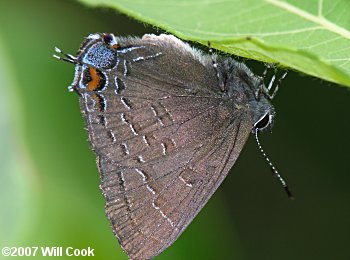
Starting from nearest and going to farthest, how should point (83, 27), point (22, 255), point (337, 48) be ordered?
point (337, 48)
point (22, 255)
point (83, 27)

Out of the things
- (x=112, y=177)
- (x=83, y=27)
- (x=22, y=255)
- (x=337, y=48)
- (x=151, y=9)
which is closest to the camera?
(x=151, y=9)

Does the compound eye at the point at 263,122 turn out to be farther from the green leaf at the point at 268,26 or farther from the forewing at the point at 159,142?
the green leaf at the point at 268,26

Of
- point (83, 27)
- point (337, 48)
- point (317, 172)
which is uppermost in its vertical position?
point (83, 27)

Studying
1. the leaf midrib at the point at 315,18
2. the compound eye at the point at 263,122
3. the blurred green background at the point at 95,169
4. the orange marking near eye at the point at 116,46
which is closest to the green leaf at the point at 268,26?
the leaf midrib at the point at 315,18

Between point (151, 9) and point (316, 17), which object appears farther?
point (316, 17)

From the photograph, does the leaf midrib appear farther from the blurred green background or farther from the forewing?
the forewing

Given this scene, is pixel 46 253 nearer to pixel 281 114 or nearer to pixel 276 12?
pixel 276 12

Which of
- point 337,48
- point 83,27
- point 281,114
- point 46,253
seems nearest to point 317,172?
point 281,114
